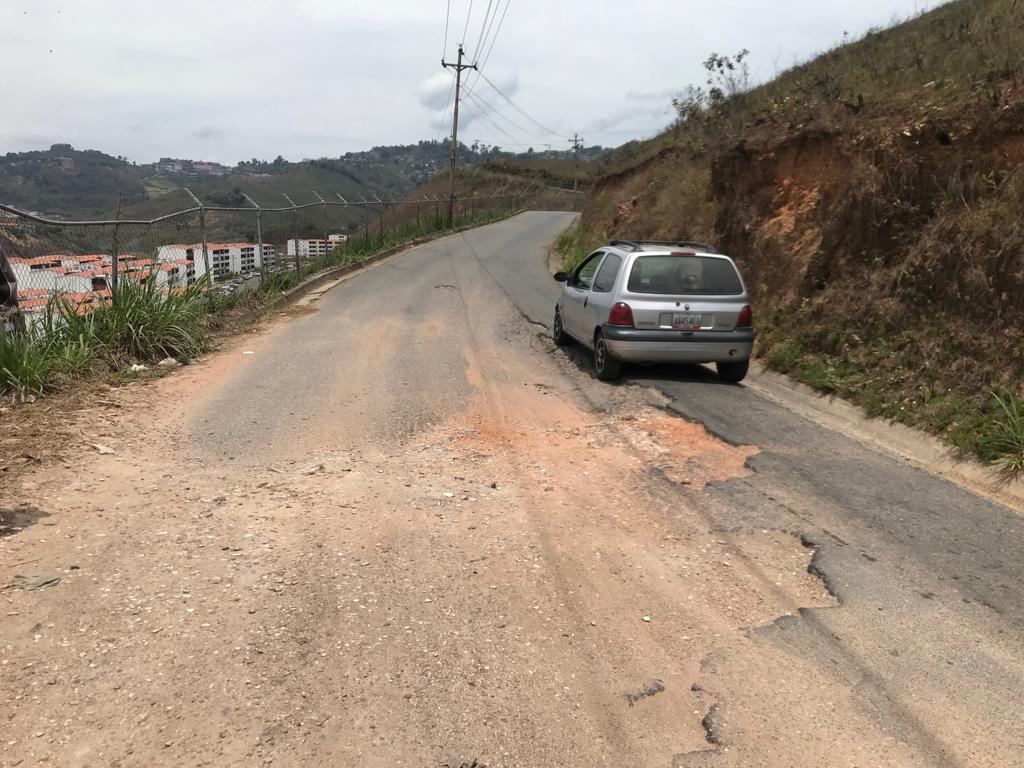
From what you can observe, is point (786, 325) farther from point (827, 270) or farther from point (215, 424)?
point (215, 424)

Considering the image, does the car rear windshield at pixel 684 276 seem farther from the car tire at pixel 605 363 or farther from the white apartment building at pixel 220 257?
the white apartment building at pixel 220 257

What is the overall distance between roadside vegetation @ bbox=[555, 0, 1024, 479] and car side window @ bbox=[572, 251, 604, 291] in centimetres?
256

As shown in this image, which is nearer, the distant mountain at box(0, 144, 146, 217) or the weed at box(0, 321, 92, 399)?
the weed at box(0, 321, 92, 399)

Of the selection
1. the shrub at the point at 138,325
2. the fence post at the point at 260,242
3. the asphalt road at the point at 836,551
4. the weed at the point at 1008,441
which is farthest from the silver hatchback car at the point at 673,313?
the fence post at the point at 260,242

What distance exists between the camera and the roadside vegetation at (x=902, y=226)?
285 inches

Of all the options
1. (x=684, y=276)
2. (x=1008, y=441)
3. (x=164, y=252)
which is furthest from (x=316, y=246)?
(x=1008, y=441)


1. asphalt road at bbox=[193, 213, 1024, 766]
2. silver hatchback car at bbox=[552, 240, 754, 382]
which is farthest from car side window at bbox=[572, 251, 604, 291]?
asphalt road at bbox=[193, 213, 1024, 766]

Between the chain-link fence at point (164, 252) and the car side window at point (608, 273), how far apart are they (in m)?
5.65

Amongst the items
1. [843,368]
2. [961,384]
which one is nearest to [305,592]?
[961,384]

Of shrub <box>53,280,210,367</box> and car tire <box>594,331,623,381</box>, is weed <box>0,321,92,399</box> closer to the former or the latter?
shrub <box>53,280,210,367</box>

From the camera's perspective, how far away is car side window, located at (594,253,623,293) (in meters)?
9.18

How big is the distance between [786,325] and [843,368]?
181cm

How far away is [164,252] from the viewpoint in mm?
10562

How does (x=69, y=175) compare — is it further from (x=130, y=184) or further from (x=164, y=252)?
(x=164, y=252)
